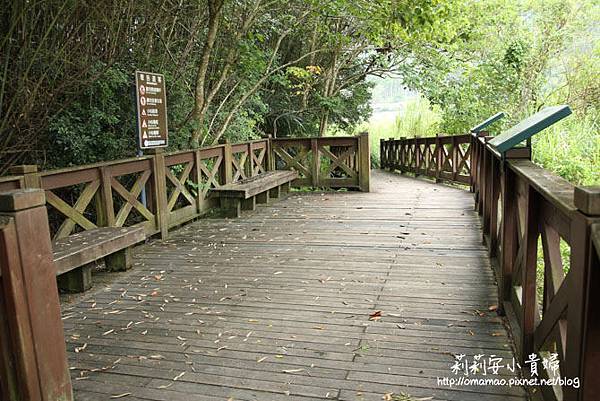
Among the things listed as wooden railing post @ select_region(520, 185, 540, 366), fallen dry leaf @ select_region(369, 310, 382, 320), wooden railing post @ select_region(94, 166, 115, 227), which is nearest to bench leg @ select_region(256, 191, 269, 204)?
wooden railing post @ select_region(94, 166, 115, 227)

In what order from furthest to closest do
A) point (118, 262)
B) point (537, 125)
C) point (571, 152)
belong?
point (571, 152)
point (118, 262)
point (537, 125)

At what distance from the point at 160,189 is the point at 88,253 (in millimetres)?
2111

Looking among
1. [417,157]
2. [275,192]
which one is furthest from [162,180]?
[417,157]

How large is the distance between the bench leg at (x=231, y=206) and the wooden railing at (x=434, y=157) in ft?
15.4

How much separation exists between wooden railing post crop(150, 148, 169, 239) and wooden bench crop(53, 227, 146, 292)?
1.24m

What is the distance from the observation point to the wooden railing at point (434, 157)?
1008 cm

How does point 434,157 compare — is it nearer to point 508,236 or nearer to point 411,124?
point 411,124

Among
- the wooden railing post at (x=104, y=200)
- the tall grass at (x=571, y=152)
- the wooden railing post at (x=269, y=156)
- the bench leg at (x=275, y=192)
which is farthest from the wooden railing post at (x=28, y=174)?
the tall grass at (x=571, y=152)

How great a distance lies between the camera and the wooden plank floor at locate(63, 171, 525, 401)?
8.54 feet

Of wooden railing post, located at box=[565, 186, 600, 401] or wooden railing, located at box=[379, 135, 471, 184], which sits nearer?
wooden railing post, located at box=[565, 186, 600, 401]

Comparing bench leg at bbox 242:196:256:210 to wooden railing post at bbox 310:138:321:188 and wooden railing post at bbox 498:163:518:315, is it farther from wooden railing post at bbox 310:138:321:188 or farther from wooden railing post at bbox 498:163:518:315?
wooden railing post at bbox 498:163:518:315

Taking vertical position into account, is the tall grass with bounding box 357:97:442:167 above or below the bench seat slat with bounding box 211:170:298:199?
above

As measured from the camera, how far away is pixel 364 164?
369 inches

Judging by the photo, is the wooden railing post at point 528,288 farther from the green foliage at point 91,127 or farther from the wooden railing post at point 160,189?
the green foliage at point 91,127
